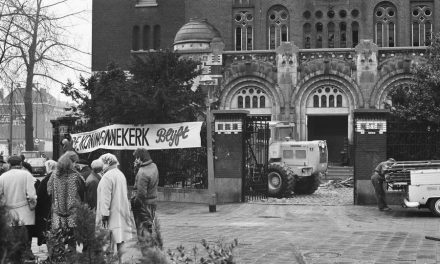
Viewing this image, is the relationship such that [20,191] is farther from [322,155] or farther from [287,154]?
[322,155]

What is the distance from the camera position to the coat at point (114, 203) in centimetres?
954

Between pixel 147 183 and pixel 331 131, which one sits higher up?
pixel 331 131

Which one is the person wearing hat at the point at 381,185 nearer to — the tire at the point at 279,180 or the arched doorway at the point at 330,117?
the tire at the point at 279,180

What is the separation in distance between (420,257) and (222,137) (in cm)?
1124

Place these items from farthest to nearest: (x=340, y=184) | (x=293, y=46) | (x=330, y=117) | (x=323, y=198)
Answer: (x=330, y=117), (x=293, y=46), (x=340, y=184), (x=323, y=198)

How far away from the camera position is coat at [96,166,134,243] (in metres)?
9.54

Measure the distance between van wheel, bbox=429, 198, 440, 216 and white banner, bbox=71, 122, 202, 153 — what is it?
285 inches

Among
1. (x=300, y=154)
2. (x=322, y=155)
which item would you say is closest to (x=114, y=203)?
(x=300, y=154)

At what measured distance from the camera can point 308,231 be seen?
14148 mm

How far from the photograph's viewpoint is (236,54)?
133 ft

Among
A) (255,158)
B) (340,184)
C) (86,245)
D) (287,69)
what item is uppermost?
(287,69)

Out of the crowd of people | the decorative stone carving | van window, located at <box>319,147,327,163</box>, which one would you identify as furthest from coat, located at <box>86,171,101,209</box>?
the decorative stone carving

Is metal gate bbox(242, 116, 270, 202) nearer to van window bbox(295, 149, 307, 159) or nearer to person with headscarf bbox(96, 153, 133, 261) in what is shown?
van window bbox(295, 149, 307, 159)

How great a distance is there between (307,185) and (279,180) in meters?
2.77
